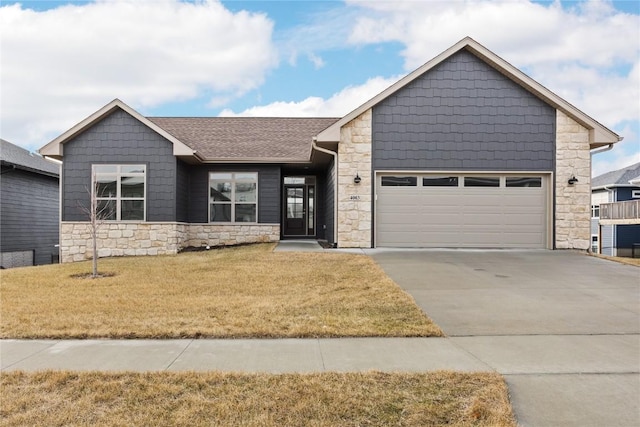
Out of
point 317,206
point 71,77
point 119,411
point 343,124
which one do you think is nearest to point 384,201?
point 343,124

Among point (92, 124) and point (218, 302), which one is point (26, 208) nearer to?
point (92, 124)

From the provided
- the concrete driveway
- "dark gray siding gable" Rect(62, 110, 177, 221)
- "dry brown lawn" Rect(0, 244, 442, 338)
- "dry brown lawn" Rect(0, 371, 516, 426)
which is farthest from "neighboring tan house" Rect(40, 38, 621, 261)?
"dry brown lawn" Rect(0, 371, 516, 426)

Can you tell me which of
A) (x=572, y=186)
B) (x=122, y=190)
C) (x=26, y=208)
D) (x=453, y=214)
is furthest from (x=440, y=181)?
(x=26, y=208)

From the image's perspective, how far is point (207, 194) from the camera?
1662cm

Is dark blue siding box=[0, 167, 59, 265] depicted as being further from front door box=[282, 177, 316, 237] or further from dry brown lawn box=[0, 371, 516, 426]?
dry brown lawn box=[0, 371, 516, 426]

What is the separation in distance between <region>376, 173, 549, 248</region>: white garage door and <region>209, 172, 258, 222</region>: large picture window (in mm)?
5463

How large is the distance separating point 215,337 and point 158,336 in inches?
28.1

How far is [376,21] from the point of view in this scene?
14.2 m

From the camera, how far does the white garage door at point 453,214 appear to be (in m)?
13.5

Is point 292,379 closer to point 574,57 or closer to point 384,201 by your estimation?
point 384,201

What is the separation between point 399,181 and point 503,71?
4627 mm

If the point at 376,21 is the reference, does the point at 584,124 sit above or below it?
below

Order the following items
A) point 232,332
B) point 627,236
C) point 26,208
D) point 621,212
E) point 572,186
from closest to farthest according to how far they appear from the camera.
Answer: point 232,332 → point 572,186 → point 26,208 → point 621,212 → point 627,236

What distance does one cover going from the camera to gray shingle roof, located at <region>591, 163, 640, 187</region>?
29531 mm
